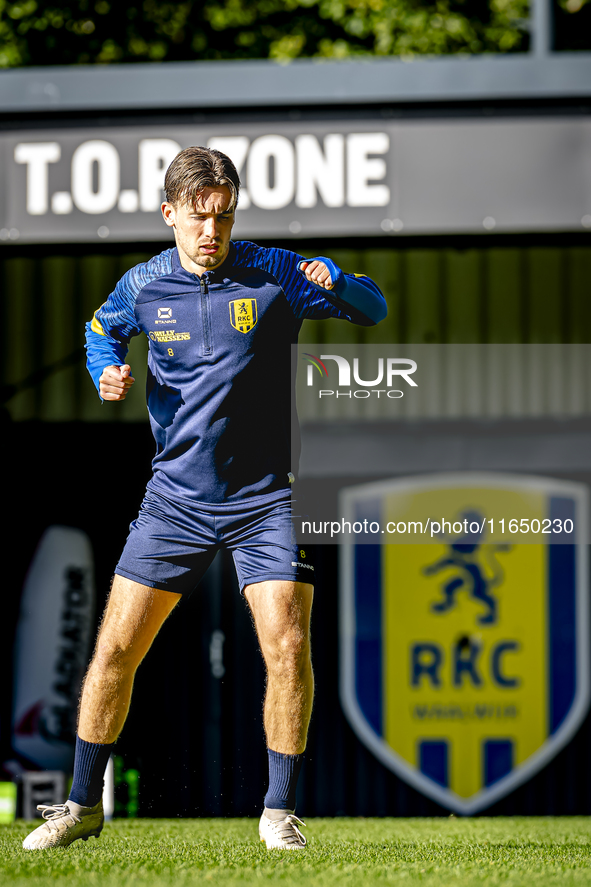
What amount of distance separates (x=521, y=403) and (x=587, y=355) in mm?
473

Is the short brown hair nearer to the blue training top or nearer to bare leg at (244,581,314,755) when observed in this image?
the blue training top

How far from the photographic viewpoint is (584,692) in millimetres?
5754

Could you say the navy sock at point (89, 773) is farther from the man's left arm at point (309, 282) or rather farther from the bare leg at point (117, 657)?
the man's left arm at point (309, 282)

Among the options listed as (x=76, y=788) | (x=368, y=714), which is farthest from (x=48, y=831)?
(x=368, y=714)

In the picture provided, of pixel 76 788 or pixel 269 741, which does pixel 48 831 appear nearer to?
pixel 76 788

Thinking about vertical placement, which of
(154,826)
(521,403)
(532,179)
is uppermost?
(532,179)

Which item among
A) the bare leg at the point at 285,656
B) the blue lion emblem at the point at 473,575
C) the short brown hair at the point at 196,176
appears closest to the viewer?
the bare leg at the point at 285,656

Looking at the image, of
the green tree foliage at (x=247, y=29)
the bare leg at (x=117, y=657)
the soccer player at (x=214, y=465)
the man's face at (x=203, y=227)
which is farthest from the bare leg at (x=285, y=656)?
the green tree foliage at (x=247, y=29)

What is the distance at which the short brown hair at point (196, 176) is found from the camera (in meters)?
3.88

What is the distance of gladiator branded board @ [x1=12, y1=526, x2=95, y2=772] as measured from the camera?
559 centimetres

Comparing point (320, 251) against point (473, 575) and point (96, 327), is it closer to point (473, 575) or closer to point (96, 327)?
point (96, 327)

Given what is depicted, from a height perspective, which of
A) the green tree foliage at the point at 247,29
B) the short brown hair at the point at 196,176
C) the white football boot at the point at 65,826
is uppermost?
the green tree foliage at the point at 247,29

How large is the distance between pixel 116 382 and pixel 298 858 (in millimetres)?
1899

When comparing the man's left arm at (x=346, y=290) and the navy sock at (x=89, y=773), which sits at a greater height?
the man's left arm at (x=346, y=290)
